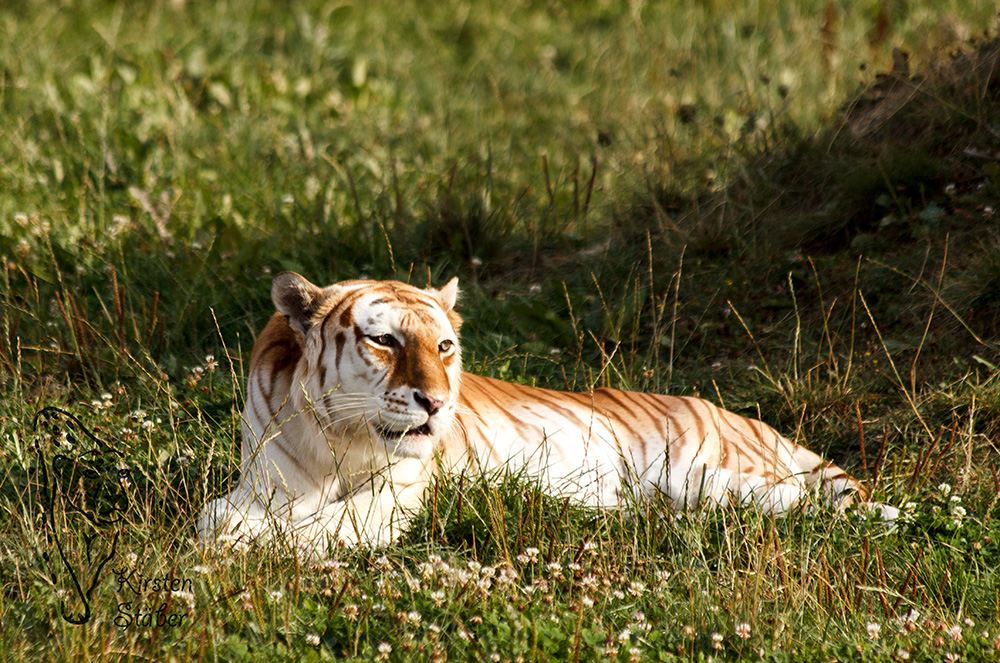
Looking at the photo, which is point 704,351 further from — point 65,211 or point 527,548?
point 65,211

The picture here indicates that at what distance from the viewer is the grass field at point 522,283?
9.87 ft

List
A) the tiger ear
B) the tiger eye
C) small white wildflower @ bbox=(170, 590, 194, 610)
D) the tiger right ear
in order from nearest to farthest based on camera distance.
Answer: small white wildflower @ bbox=(170, 590, 194, 610) < the tiger eye < the tiger right ear < the tiger ear

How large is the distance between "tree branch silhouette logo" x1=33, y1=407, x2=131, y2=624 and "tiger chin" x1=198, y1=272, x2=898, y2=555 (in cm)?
35

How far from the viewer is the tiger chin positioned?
3.51m

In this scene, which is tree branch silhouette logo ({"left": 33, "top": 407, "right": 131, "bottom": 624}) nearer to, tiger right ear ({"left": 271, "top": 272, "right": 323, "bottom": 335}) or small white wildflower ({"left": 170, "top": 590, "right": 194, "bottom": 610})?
small white wildflower ({"left": 170, "top": 590, "right": 194, "bottom": 610})

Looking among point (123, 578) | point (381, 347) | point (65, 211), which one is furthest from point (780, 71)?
point (123, 578)

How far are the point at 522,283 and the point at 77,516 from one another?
357 centimetres

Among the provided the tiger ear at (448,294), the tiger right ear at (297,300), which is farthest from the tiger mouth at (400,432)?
the tiger ear at (448,294)

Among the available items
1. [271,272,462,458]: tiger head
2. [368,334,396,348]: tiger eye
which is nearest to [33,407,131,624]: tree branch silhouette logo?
[271,272,462,458]: tiger head

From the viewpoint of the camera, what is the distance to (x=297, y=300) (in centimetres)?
380

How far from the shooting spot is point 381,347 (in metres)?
3.62

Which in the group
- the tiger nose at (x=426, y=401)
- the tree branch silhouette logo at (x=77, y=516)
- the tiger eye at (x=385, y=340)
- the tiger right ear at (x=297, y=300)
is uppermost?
the tiger right ear at (x=297, y=300)

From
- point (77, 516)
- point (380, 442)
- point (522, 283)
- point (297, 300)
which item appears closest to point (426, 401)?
point (380, 442)

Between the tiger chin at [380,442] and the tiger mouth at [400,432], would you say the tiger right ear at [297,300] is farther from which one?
the tiger mouth at [400,432]
